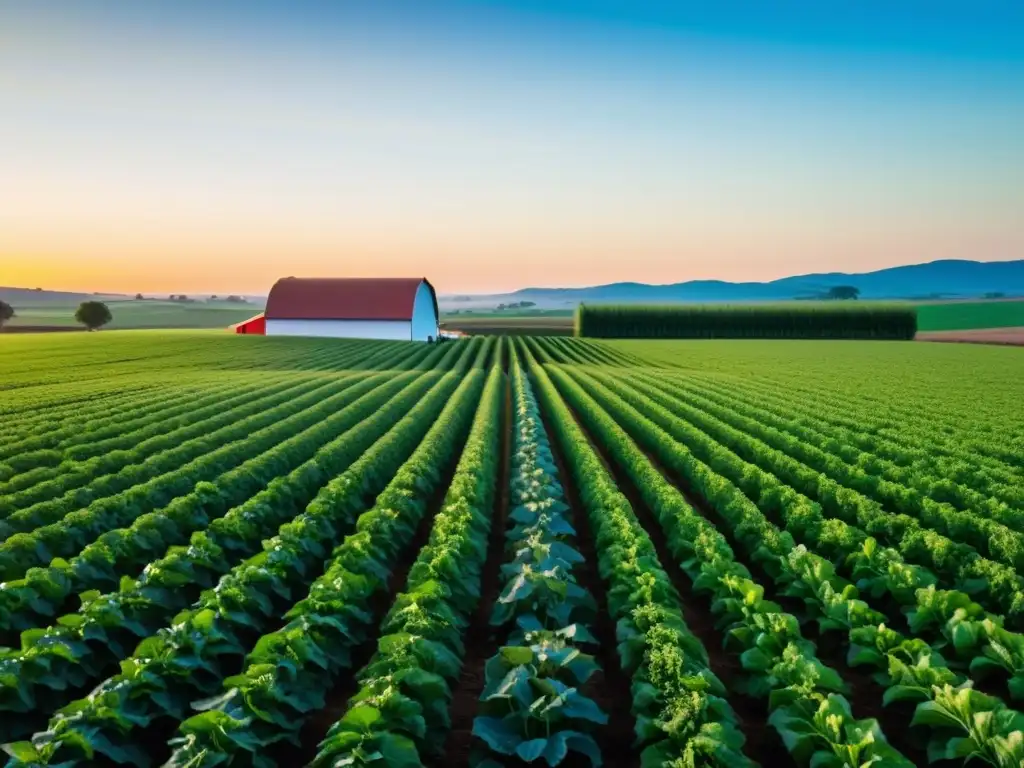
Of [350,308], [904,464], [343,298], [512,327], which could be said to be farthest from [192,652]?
[512,327]

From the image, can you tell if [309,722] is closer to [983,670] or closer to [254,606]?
[254,606]

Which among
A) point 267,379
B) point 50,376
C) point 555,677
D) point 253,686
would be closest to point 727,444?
point 555,677

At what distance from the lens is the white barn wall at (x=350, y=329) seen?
72.6 m

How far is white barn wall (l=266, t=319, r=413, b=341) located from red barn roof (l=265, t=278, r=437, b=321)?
51 cm

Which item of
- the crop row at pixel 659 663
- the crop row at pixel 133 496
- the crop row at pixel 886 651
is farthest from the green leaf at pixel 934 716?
the crop row at pixel 133 496

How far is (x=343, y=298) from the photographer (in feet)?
245

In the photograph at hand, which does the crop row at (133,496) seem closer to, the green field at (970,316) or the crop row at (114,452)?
the crop row at (114,452)

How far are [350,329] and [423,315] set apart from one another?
25.2 ft

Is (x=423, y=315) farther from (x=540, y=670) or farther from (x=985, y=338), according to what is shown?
(x=540, y=670)

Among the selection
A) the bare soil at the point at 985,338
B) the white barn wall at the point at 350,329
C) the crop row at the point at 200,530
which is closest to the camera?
the crop row at the point at 200,530

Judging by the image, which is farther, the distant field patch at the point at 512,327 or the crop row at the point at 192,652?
the distant field patch at the point at 512,327

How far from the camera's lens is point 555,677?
6539mm

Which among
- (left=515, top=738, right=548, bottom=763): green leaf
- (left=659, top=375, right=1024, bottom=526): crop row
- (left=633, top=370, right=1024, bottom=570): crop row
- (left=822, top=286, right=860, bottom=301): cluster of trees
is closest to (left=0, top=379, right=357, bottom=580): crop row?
(left=515, top=738, right=548, bottom=763): green leaf

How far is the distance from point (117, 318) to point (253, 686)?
414 feet
